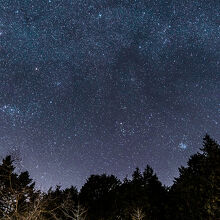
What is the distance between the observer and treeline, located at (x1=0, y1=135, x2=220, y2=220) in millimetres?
25719

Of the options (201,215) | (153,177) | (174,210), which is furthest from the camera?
(153,177)

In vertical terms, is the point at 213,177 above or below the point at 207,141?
below

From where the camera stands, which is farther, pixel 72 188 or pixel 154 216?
pixel 72 188

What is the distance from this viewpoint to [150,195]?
36375mm

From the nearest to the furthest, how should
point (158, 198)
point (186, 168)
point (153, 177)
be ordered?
point (186, 168) < point (158, 198) < point (153, 177)

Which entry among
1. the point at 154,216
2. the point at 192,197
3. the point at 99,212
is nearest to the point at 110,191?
the point at 99,212

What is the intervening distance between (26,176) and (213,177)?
98.7ft

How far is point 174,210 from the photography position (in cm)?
3122

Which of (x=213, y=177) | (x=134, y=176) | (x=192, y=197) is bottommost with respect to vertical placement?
(x=192, y=197)

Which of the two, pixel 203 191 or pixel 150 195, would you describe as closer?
pixel 203 191

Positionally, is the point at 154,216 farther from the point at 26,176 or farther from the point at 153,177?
the point at 26,176

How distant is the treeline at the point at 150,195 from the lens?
1013 inches

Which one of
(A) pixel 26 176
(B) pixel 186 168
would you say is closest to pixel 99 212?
(A) pixel 26 176

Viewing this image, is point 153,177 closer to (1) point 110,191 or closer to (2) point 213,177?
(1) point 110,191
